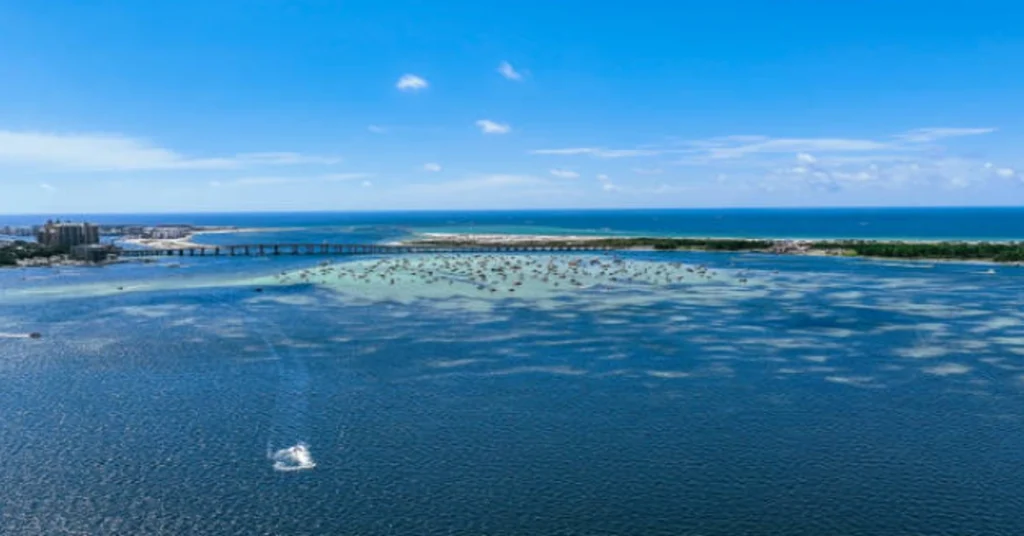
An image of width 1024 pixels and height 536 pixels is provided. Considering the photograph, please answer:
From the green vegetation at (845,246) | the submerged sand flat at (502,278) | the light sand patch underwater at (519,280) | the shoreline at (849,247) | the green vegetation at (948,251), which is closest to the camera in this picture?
the light sand patch underwater at (519,280)

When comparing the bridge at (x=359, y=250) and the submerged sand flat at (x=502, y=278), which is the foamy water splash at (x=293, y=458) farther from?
the bridge at (x=359, y=250)

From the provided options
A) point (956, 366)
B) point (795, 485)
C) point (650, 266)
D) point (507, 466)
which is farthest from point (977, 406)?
point (650, 266)

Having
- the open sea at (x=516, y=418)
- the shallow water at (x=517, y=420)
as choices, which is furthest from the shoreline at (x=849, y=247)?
the shallow water at (x=517, y=420)

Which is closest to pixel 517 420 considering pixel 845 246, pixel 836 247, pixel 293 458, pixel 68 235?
pixel 293 458

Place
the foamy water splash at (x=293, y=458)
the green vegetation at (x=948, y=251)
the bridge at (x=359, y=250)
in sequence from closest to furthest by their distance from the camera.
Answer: the foamy water splash at (x=293, y=458)
the green vegetation at (x=948, y=251)
the bridge at (x=359, y=250)

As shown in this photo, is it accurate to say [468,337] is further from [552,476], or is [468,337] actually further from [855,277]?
[855,277]

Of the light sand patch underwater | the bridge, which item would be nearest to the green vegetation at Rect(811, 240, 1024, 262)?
the light sand patch underwater

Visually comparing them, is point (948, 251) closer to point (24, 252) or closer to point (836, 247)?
point (836, 247)
